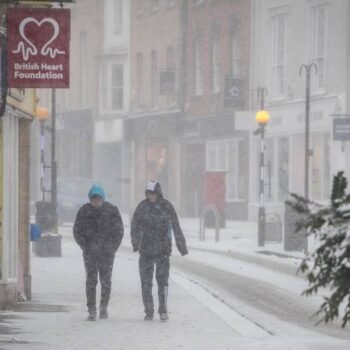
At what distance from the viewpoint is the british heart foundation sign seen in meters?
13.9

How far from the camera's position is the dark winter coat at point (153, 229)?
15.1m

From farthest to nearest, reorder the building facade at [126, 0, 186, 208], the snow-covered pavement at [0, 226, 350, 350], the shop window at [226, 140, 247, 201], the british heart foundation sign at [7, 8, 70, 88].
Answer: the building facade at [126, 0, 186, 208]
the shop window at [226, 140, 247, 201]
the british heart foundation sign at [7, 8, 70, 88]
the snow-covered pavement at [0, 226, 350, 350]

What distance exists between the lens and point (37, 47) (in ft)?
45.6

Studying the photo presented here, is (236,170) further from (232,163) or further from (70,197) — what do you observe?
(70,197)

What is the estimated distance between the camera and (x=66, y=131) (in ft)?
202

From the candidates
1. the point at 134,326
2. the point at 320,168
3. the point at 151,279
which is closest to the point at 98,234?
the point at 151,279

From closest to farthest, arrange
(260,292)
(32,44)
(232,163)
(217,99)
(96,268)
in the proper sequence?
(32,44) < (96,268) < (260,292) < (232,163) < (217,99)

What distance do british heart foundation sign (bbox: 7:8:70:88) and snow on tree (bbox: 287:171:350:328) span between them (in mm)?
7706

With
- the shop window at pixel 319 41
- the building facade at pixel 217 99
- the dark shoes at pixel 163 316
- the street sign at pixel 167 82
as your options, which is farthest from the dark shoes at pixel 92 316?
the street sign at pixel 167 82

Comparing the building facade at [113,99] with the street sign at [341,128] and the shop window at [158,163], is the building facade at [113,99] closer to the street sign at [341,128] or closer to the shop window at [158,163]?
the shop window at [158,163]

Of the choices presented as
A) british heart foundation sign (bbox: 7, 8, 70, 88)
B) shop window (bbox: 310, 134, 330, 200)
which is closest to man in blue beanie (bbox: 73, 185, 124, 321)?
british heart foundation sign (bbox: 7, 8, 70, 88)

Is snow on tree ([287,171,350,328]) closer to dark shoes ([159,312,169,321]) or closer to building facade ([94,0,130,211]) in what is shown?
dark shoes ([159,312,169,321])

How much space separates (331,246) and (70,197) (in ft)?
123

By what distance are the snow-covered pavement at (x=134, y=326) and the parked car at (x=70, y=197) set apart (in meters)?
22.7
